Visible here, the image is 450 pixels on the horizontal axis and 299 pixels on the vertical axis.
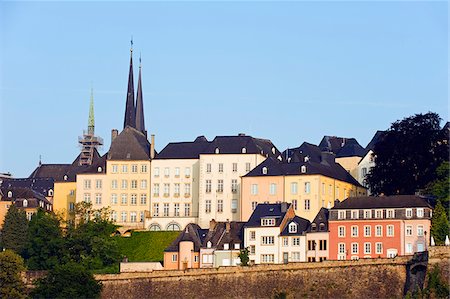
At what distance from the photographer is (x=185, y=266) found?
80062mm

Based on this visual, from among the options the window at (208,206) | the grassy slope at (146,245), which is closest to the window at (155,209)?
the grassy slope at (146,245)

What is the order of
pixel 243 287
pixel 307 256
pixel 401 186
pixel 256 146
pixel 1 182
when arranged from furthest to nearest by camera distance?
pixel 1 182 → pixel 256 146 → pixel 401 186 → pixel 307 256 → pixel 243 287

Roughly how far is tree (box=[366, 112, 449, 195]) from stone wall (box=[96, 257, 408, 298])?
1389 cm

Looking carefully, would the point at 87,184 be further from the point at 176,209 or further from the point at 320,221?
the point at 320,221

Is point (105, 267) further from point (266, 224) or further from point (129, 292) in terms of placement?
point (266, 224)

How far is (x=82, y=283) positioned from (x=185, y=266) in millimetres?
8372

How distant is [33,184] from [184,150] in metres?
19.2

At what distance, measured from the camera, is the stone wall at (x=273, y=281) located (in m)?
69.4

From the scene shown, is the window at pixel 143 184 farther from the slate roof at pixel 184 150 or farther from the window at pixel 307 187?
the window at pixel 307 187

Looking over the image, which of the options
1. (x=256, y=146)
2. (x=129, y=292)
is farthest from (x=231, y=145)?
(x=129, y=292)

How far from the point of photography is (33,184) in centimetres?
10950

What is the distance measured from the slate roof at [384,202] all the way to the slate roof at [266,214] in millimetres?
3818

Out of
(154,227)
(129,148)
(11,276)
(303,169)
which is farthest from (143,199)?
(11,276)

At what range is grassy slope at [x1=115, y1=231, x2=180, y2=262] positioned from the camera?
3329 inches
